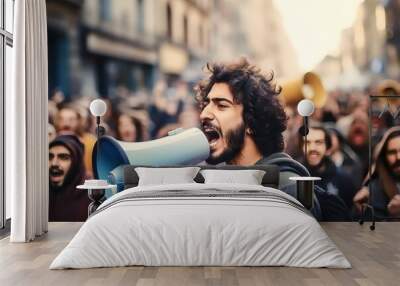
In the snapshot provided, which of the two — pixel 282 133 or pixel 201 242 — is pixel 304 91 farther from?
pixel 201 242

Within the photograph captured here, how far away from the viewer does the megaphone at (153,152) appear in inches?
316

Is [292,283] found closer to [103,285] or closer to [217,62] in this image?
[103,285]

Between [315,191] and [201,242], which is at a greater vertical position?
[315,191]

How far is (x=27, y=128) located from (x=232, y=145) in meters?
2.65

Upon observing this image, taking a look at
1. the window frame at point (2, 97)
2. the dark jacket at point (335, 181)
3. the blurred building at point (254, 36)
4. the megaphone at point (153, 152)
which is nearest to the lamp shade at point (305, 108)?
the blurred building at point (254, 36)

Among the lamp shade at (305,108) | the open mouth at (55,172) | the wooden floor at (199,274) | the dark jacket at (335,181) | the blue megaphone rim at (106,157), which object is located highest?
the lamp shade at (305,108)

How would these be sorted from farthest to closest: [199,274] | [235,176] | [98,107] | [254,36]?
1. [254,36]
2. [98,107]
3. [235,176]
4. [199,274]

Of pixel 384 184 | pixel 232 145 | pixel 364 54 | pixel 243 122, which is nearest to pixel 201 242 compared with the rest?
pixel 232 145

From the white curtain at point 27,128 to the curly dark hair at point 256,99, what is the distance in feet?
7.02

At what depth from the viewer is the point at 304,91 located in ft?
26.5

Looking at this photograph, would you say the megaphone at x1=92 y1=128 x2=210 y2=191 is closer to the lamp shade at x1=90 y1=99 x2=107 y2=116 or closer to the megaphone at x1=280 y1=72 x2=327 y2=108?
the lamp shade at x1=90 y1=99 x2=107 y2=116

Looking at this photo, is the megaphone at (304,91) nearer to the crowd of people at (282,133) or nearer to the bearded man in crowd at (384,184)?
the crowd of people at (282,133)

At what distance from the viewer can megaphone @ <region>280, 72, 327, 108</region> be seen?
807 centimetres

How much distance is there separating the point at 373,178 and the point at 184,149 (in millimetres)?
2446
